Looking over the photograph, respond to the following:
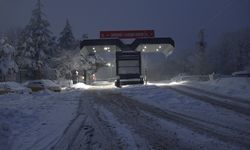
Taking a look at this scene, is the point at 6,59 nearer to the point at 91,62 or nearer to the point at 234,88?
the point at 91,62

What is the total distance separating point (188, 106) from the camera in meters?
16.6

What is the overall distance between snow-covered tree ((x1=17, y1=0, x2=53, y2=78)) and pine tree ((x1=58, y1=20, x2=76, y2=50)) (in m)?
8.88

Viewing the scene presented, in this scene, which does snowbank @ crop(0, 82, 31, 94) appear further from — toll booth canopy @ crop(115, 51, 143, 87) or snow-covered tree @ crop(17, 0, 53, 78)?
snow-covered tree @ crop(17, 0, 53, 78)

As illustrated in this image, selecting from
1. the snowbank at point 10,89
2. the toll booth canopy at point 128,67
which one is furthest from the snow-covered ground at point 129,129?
the toll booth canopy at point 128,67

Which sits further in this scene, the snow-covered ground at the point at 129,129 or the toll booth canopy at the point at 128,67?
the toll booth canopy at the point at 128,67

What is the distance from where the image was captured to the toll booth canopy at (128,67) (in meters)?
40.3

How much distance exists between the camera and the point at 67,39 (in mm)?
70125

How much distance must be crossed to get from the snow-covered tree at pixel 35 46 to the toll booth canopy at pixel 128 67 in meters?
21.0

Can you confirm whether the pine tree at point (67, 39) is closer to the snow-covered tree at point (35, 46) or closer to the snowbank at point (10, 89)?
the snow-covered tree at point (35, 46)

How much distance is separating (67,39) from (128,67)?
1269 inches

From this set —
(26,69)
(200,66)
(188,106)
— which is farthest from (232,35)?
(188,106)

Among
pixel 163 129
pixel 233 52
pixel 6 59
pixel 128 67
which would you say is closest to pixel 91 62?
pixel 6 59

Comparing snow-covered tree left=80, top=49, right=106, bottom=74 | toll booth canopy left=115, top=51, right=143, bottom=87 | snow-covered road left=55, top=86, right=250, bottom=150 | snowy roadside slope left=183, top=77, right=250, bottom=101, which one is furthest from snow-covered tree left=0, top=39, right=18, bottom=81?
snow-covered road left=55, top=86, right=250, bottom=150

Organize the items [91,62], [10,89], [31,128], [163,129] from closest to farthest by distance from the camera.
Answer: [163,129] < [31,128] < [10,89] < [91,62]
